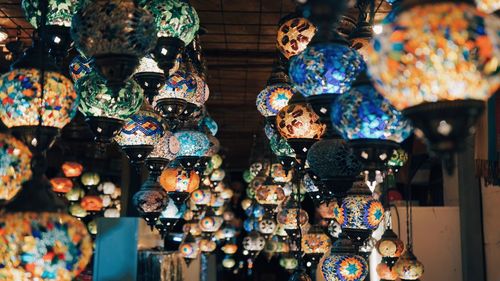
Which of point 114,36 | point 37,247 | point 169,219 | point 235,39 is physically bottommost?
point 37,247

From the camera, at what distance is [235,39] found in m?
6.51

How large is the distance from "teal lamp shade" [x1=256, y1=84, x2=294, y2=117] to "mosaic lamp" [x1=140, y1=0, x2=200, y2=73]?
1.34 m

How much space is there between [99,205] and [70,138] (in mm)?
2818

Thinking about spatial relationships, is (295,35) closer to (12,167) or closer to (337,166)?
(337,166)

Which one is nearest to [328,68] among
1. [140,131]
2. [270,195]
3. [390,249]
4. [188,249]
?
[140,131]

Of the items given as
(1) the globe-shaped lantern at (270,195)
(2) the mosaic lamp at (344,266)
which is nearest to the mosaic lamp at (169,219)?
(2) the mosaic lamp at (344,266)

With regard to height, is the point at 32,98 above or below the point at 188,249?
above

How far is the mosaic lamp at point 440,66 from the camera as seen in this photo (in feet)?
4.33

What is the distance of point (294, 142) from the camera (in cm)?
324

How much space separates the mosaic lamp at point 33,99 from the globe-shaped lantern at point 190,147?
203cm

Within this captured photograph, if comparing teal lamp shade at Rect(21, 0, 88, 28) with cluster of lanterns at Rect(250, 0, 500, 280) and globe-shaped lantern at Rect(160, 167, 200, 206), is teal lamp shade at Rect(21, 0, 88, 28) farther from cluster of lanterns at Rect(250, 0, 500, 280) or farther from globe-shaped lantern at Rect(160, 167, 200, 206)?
globe-shaped lantern at Rect(160, 167, 200, 206)

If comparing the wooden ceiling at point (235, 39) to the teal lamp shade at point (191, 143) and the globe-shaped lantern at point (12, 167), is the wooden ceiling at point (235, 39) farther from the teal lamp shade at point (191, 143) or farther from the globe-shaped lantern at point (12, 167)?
the globe-shaped lantern at point (12, 167)

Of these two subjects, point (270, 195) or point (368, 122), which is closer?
point (368, 122)

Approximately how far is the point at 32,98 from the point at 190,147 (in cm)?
214
